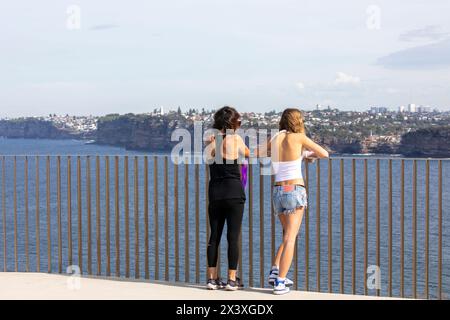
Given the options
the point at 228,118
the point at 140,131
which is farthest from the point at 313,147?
the point at 140,131

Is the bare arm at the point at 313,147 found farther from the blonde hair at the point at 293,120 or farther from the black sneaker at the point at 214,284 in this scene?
the black sneaker at the point at 214,284

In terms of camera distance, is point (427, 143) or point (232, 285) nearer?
point (232, 285)

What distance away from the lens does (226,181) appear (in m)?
5.67

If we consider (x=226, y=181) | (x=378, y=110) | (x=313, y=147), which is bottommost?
(x=226, y=181)

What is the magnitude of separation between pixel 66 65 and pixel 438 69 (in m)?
47.1

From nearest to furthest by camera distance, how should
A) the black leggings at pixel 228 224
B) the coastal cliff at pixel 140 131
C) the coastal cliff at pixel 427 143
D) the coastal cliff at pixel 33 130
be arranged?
the black leggings at pixel 228 224, the coastal cliff at pixel 427 143, the coastal cliff at pixel 140 131, the coastal cliff at pixel 33 130

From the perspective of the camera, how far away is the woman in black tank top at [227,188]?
5.58 meters

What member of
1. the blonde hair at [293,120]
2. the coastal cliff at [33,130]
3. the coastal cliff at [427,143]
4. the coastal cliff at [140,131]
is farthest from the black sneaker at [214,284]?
the coastal cliff at [33,130]

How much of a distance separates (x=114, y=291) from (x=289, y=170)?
182cm

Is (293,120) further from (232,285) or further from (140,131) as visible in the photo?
(140,131)

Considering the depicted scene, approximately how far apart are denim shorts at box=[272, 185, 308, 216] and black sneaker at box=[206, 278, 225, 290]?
33.5 inches

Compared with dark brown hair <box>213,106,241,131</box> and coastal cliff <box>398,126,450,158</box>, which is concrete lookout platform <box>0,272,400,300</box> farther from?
coastal cliff <box>398,126,450,158</box>

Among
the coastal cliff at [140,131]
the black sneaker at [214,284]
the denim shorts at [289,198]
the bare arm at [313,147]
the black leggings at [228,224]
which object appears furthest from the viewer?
the coastal cliff at [140,131]
